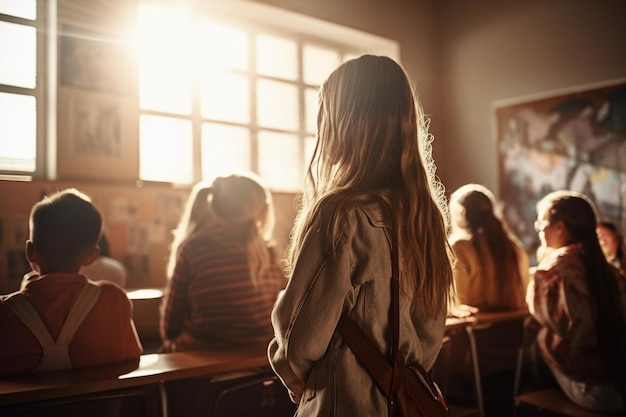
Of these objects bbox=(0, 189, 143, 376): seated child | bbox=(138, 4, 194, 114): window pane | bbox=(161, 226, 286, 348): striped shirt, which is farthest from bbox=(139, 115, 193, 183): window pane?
bbox=(0, 189, 143, 376): seated child

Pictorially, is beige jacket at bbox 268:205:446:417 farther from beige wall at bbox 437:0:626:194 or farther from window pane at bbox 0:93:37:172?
beige wall at bbox 437:0:626:194

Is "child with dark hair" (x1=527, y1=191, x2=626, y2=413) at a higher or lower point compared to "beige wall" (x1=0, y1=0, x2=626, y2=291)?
lower

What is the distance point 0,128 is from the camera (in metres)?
3.96

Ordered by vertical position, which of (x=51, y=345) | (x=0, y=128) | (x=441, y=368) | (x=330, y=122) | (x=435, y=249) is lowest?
(x=441, y=368)

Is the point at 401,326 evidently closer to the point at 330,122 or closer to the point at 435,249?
the point at 435,249

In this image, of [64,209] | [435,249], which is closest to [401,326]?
[435,249]

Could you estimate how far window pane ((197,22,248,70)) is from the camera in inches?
199

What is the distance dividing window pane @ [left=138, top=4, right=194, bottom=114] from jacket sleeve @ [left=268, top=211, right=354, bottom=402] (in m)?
3.70

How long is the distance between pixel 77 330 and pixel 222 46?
155 inches

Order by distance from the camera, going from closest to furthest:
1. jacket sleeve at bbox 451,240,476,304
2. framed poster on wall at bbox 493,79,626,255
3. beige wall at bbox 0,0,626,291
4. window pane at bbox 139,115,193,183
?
1. jacket sleeve at bbox 451,240,476,304
2. beige wall at bbox 0,0,626,291
3. window pane at bbox 139,115,193,183
4. framed poster on wall at bbox 493,79,626,255

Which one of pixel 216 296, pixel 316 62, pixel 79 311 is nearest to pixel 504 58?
pixel 316 62

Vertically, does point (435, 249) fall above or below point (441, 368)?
above

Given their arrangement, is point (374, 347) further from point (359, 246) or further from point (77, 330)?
point (77, 330)

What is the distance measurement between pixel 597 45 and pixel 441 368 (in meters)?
3.50
